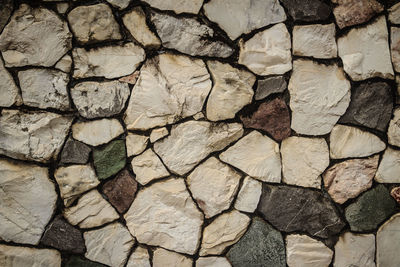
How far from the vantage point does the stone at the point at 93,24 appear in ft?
4.03

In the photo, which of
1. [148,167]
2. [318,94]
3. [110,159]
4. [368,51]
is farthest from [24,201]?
[368,51]

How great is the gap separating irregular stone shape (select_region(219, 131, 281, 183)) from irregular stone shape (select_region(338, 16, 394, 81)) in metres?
0.47

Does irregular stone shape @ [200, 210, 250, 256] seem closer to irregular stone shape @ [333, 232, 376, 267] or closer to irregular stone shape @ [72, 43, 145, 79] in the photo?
irregular stone shape @ [333, 232, 376, 267]

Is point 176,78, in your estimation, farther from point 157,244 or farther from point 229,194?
point 157,244

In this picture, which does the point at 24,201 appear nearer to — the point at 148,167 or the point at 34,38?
the point at 148,167

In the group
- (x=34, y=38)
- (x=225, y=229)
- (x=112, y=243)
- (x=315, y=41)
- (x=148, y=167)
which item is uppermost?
(x=315, y=41)

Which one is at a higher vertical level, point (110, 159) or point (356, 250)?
point (110, 159)

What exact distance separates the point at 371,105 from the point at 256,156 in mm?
533

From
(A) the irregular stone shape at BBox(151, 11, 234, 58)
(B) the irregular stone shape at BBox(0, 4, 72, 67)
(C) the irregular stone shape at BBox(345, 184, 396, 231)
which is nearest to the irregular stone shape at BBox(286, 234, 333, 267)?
(C) the irregular stone shape at BBox(345, 184, 396, 231)

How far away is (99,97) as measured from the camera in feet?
4.14

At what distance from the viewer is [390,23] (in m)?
1.23

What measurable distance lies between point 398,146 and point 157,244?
1137 mm

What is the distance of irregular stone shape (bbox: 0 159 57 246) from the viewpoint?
4.15 feet

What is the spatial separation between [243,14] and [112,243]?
115 cm
